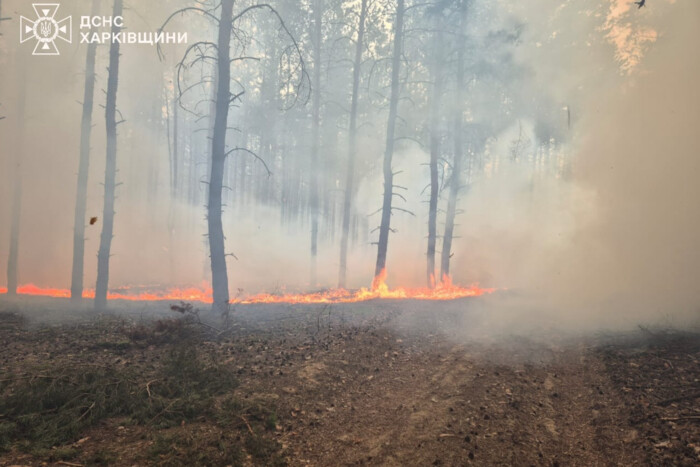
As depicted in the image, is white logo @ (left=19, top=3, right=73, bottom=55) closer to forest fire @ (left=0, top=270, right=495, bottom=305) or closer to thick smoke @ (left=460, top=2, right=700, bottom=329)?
forest fire @ (left=0, top=270, right=495, bottom=305)

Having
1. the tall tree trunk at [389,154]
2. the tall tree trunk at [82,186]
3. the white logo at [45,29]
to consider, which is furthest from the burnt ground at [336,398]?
the white logo at [45,29]

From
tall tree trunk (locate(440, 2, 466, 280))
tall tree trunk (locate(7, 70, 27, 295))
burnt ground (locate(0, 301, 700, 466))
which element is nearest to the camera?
burnt ground (locate(0, 301, 700, 466))

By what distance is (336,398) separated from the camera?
615 centimetres

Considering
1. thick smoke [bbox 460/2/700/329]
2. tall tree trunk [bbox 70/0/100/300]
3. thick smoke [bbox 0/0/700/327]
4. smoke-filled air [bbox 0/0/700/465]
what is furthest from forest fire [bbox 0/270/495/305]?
thick smoke [bbox 460/2/700/329]

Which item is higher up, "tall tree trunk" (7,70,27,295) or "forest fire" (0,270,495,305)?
"tall tree trunk" (7,70,27,295)

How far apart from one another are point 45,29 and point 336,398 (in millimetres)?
23849

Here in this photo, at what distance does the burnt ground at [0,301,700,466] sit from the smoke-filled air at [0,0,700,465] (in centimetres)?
6

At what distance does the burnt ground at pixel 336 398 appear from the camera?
14.8 feet

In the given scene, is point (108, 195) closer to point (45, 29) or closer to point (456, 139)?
point (45, 29)

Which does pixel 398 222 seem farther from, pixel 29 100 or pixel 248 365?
pixel 248 365

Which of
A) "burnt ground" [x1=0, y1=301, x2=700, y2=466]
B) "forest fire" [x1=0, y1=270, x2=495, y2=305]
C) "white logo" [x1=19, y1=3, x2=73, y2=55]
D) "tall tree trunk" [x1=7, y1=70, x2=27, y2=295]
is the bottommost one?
"burnt ground" [x1=0, y1=301, x2=700, y2=466]

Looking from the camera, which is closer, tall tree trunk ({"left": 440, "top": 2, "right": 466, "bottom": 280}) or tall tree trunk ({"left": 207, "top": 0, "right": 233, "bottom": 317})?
tall tree trunk ({"left": 207, "top": 0, "right": 233, "bottom": 317})

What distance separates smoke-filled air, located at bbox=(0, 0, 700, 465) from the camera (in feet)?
18.5

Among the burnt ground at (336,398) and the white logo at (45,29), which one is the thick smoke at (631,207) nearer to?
the burnt ground at (336,398)
